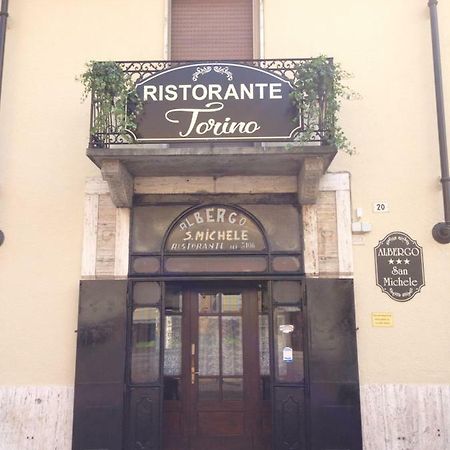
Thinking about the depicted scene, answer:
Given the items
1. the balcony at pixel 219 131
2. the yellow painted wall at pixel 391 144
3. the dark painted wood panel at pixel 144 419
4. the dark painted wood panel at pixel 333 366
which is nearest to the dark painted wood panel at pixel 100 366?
the dark painted wood panel at pixel 144 419

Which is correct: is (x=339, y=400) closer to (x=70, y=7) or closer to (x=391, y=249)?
(x=391, y=249)

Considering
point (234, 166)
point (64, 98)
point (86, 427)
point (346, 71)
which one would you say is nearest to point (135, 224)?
point (234, 166)

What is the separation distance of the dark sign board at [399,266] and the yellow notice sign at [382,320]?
25 cm

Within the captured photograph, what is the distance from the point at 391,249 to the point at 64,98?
4929 millimetres

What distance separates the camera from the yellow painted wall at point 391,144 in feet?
21.0

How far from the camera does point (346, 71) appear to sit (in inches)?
275

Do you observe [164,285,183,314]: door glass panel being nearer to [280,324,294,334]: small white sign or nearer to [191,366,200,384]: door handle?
[191,366,200,384]: door handle

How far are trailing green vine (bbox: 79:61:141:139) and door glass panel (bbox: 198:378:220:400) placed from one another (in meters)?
3.45

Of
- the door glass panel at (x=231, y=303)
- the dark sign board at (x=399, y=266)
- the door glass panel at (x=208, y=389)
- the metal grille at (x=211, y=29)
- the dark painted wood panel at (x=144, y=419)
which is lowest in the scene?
the dark painted wood panel at (x=144, y=419)

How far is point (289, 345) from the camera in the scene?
6504mm

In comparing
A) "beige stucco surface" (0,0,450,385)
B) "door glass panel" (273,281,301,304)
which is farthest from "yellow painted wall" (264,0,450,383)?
"door glass panel" (273,281,301,304)

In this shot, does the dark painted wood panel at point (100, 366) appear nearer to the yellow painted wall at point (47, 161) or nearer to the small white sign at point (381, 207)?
the yellow painted wall at point (47, 161)

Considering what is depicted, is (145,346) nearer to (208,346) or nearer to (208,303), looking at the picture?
(208,346)

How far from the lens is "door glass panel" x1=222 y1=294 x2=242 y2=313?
22.7ft
